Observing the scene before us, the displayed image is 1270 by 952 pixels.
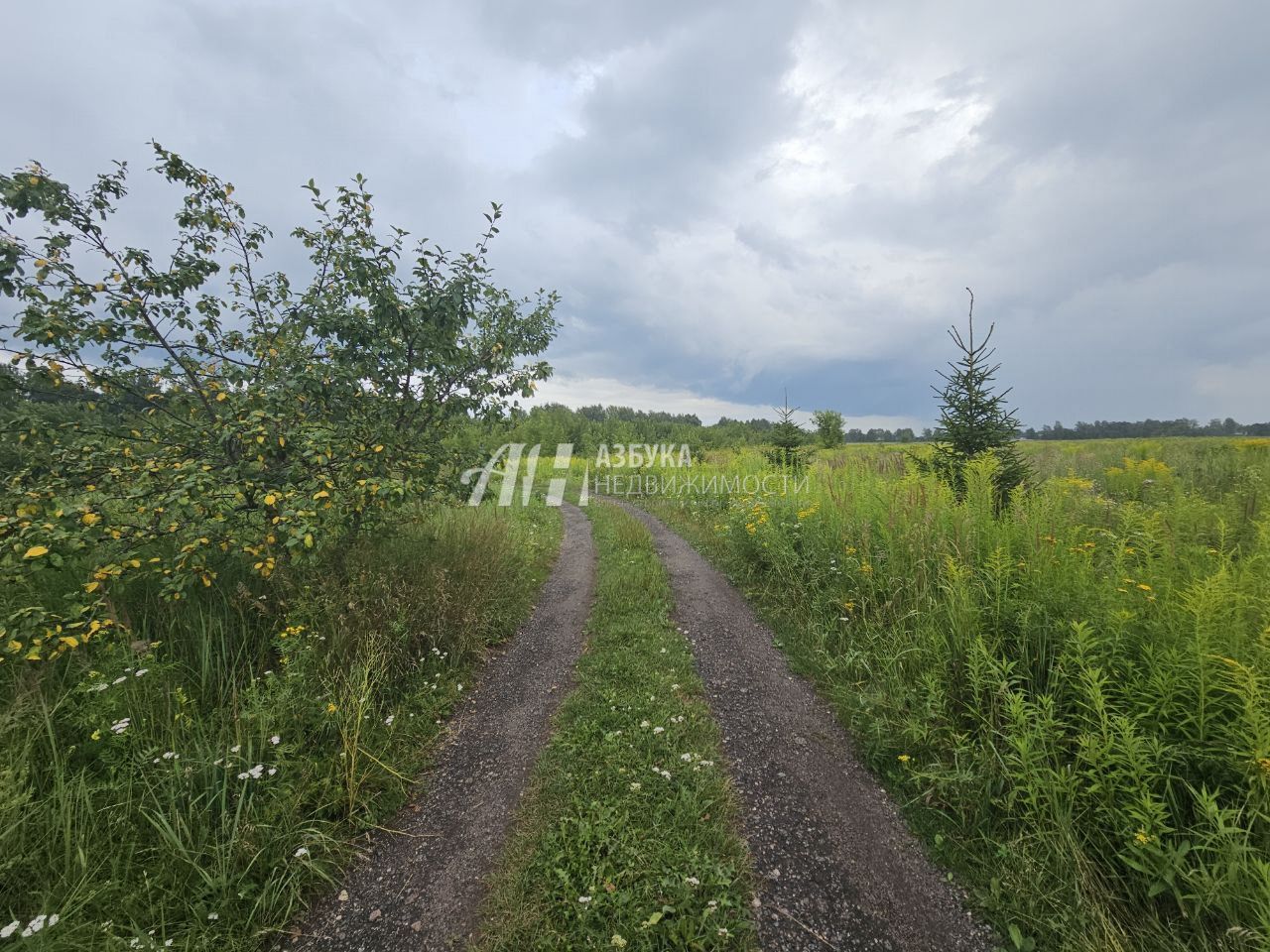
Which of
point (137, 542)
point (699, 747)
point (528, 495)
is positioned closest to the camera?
point (137, 542)

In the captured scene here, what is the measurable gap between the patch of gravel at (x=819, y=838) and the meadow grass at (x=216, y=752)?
110 inches

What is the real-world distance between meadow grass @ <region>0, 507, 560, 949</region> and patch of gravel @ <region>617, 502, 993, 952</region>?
2.80 meters

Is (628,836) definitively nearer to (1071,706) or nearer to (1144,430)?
(1071,706)

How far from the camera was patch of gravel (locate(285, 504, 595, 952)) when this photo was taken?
2.46m

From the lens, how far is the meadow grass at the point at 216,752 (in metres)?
2.36

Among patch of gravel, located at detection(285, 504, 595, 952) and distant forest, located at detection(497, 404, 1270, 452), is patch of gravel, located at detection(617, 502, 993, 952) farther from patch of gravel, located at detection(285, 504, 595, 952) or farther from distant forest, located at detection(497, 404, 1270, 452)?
distant forest, located at detection(497, 404, 1270, 452)

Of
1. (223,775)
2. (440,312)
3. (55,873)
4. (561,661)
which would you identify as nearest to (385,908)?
(223,775)

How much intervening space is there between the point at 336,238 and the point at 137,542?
11.9ft

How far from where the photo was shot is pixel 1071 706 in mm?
3355

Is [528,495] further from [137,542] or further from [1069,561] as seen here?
[1069,561]

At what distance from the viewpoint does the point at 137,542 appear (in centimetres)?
342

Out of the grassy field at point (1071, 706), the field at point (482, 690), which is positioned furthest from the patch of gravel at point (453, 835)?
the grassy field at point (1071, 706)

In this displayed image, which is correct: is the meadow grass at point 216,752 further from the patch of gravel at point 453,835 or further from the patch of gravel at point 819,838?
the patch of gravel at point 819,838

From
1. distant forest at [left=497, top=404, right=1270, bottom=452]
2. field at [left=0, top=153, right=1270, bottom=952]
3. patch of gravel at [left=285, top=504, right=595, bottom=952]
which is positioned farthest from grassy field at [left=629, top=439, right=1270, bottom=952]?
distant forest at [left=497, top=404, right=1270, bottom=452]
